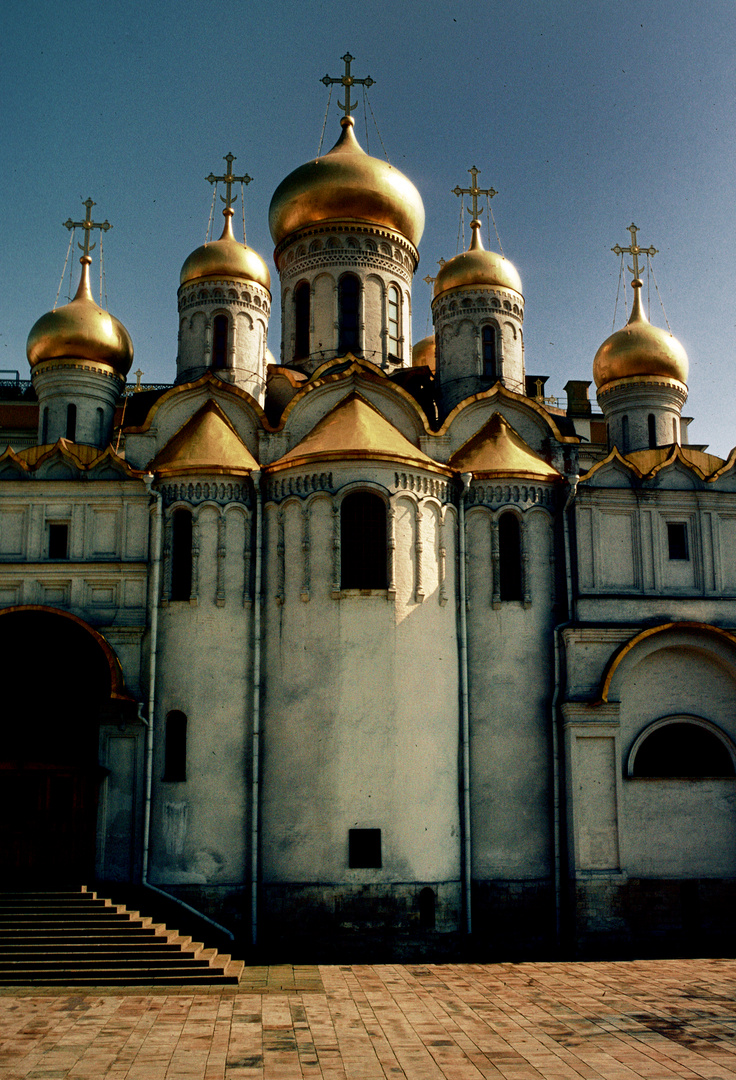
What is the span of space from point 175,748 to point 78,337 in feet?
28.2

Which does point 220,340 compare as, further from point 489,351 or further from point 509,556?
point 509,556

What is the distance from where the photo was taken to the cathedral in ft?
57.2

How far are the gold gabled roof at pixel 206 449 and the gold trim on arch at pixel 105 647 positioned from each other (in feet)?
9.14

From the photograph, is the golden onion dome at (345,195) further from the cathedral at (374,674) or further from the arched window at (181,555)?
the arched window at (181,555)

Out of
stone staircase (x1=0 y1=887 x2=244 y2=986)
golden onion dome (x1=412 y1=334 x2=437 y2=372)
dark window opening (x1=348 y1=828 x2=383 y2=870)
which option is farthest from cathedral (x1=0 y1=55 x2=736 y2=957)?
golden onion dome (x1=412 y1=334 x2=437 y2=372)

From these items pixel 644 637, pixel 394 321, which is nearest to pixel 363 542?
pixel 644 637

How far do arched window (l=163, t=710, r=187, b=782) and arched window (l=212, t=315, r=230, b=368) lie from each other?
7.40m

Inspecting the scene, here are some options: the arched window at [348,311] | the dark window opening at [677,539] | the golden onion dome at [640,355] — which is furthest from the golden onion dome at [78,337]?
the dark window opening at [677,539]

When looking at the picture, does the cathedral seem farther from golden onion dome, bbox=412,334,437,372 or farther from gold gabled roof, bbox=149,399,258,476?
golden onion dome, bbox=412,334,437,372

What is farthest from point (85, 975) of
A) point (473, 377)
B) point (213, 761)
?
point (473, 377)

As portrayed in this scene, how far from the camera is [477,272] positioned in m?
22.2

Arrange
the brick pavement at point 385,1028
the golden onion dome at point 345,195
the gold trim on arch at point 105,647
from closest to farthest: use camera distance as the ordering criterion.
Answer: the brick pavement at point 385,1028 < the gold trim on arch at point 105,647 < the golden onion dome at point 345,195

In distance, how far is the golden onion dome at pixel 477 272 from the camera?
72.8 ft

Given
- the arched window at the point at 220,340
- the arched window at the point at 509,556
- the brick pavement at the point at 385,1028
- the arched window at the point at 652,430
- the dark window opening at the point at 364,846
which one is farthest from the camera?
the arched window at the point at 652,430
